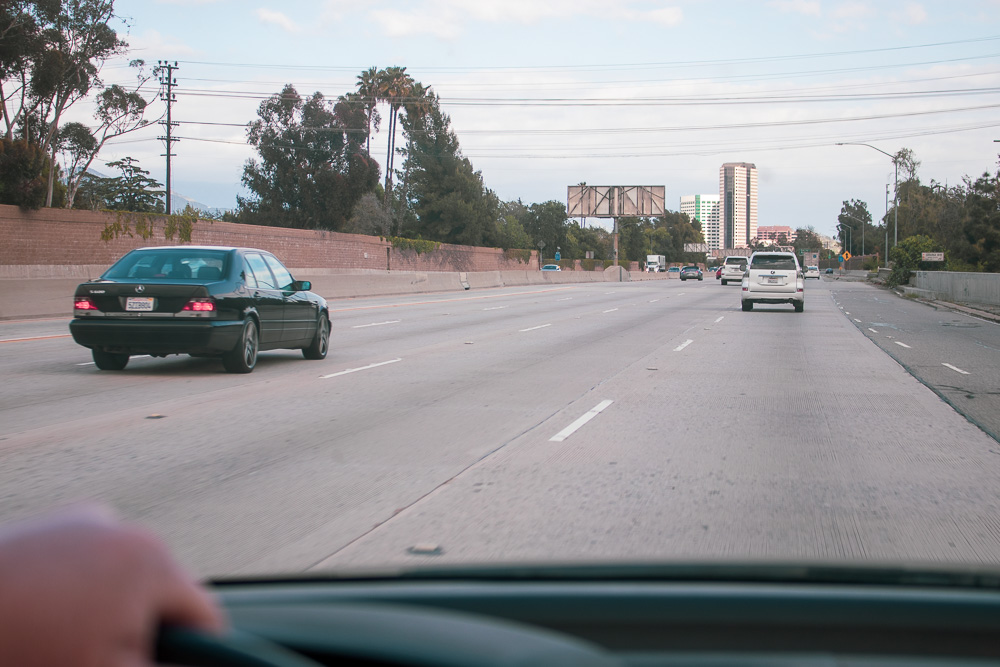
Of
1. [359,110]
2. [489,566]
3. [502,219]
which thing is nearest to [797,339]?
[489,566]

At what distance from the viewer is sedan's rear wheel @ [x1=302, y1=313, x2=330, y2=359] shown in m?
15.0

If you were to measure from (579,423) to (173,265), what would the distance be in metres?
6.26

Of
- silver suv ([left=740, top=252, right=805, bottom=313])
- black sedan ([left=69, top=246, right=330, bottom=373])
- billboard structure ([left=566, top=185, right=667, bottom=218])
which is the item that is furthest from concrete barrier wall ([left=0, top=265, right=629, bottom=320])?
billboard structure ([left=566, top=185, right=667, bottom=218])

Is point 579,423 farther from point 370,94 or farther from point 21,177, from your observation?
point 370,94

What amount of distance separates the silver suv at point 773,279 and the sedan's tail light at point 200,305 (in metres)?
22.1

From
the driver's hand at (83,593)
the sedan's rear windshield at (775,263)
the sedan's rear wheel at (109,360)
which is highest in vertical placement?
the sedan's rear windshield at (775,263)

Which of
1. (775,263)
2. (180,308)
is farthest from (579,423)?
(775,263)

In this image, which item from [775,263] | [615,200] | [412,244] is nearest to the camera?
[775,263]

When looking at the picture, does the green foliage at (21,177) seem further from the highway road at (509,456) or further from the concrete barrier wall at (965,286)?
the concrete barrier wall at (965,286)

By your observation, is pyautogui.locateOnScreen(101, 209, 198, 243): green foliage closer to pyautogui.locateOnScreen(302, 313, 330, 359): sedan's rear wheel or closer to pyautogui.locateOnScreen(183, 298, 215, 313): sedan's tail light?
pyautogui.locateOnScreen(302, 313, 330, 359): sedan's rear wheel

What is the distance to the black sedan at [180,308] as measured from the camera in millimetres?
12008

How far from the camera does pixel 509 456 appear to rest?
7.76 metres

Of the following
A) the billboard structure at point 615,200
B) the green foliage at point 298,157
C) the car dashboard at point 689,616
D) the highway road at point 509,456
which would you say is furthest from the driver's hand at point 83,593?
the billboard structure at point 615,200

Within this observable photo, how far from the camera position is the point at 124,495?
6.25 m
